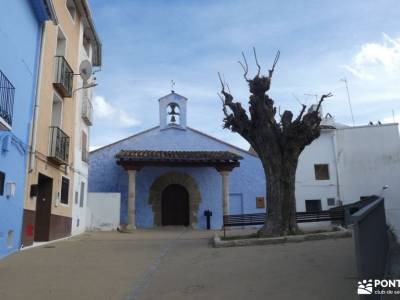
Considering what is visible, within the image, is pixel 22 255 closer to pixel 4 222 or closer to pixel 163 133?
pixel 4 222

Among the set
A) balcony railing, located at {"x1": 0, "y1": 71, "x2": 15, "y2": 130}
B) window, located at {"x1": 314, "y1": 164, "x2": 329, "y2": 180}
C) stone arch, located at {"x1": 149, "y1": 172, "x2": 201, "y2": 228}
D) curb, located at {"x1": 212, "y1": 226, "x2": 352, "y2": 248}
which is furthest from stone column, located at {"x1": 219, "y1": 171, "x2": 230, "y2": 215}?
balcony railing, located at {"x1": 0, "y1": 71, "x2": 15, "y2": 130}

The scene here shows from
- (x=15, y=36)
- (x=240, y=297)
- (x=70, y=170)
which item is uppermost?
(x=15, y=36)

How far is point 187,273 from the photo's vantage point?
6805 millimetres

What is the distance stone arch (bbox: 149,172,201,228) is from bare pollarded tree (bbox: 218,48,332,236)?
28.3 feet

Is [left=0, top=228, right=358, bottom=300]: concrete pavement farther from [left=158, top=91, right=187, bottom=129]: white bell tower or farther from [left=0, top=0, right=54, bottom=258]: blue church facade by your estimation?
[left=158, top=91, right=187, bottom=129]: white bell tower

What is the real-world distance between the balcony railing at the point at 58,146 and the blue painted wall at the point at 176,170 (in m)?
7.22

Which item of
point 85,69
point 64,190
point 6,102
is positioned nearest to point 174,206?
point 64,190

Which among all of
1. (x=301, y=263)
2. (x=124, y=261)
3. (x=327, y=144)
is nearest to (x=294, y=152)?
(x=301, y=263)

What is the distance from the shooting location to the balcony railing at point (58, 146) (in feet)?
37.0

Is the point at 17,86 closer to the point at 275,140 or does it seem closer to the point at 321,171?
the point at 275,140

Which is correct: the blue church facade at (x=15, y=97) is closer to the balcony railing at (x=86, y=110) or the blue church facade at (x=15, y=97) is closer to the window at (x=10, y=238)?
the window at (x=10, y=238)

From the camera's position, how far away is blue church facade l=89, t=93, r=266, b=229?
61.6 feet

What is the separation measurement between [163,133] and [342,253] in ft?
46.6

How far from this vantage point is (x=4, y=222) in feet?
26.8
